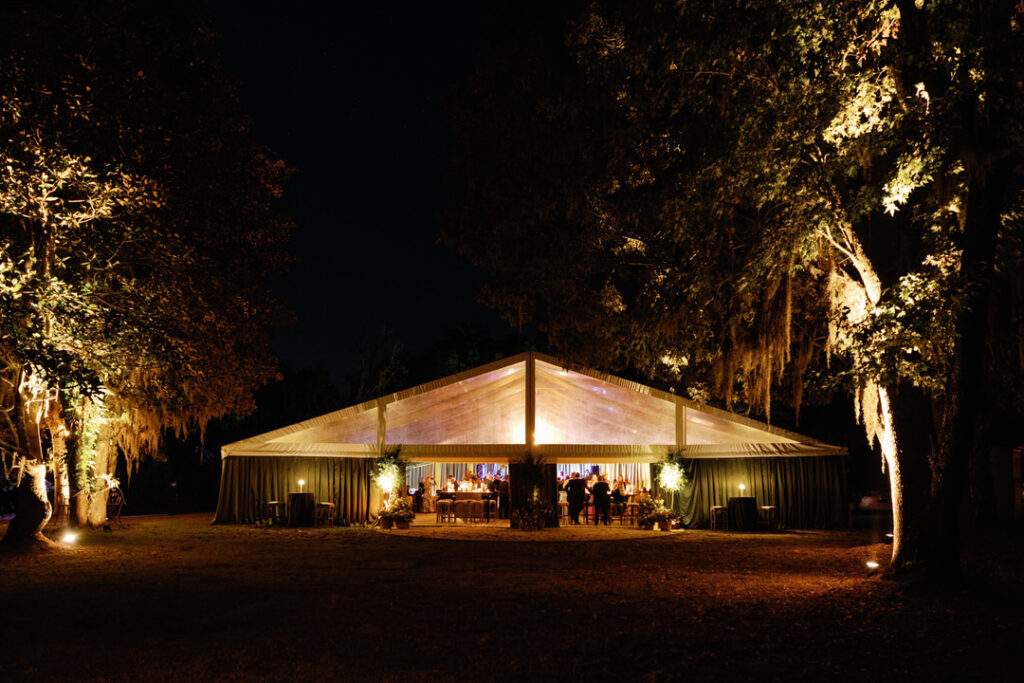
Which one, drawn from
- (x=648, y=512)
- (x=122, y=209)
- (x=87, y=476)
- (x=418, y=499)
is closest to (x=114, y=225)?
(x=122, y=209)

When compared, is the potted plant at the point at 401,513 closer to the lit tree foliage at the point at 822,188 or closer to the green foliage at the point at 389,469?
the green foliage at the point at 389,469

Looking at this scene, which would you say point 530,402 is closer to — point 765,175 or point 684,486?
point 684,486

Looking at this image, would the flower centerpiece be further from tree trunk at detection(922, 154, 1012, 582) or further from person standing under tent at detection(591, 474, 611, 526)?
tree trunk at detection(922, 154, 1012, 582)

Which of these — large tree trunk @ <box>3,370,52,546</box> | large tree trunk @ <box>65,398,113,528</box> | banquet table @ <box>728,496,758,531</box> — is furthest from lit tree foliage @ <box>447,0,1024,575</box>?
large tree trunk @ <box>65,398,113,528</box>

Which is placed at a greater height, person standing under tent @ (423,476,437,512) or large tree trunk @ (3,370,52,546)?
large tree trunk @ (3,370,52,546)

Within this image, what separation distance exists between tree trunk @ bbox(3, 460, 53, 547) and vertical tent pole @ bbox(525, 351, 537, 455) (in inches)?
334

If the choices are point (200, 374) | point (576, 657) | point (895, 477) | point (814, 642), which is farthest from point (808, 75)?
point (200, 374)

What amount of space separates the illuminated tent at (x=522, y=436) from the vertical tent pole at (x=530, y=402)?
21 millimetres

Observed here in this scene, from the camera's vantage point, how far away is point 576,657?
16.1 feet

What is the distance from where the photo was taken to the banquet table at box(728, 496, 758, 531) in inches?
603

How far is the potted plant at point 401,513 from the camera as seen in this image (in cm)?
1569

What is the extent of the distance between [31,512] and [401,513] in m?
6.63

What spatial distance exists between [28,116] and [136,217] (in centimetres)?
197

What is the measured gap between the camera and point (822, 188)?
24.4 ft
